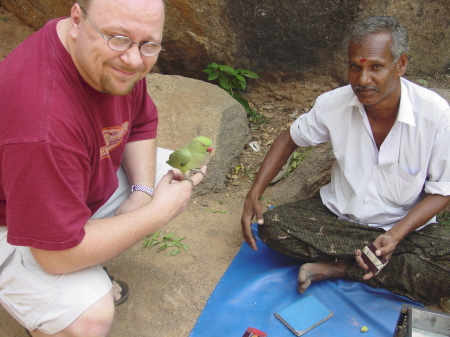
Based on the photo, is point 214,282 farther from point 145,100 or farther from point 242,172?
point 242,172

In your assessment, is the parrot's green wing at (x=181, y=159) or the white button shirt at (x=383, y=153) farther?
the white button shirt at (x=383, y=153)

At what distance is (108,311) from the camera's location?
2.17m

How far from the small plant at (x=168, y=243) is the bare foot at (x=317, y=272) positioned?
98 centimetres

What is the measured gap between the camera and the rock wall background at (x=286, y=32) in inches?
184

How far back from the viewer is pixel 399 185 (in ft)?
9.60

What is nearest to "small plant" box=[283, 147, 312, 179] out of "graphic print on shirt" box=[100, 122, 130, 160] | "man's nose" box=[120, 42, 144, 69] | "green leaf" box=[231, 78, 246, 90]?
"green leaf" box=[231, 78, 246, 90]

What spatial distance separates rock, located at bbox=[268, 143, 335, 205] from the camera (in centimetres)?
399

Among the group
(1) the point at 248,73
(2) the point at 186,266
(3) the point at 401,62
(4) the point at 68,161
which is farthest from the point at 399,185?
(1) the point at 248,73

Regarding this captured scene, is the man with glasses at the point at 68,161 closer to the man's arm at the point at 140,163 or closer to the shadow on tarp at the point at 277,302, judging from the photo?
the man's arm at the point at 140,163

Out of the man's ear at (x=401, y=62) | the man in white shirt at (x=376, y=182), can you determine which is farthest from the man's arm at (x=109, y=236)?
the man's ear at (x=401, y=62)

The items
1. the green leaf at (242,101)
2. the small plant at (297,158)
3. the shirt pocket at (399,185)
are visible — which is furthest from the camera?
the green leaf at (242,101)

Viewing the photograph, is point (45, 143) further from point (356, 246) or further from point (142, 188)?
point (356, 246)

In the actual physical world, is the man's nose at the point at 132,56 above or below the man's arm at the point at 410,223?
above

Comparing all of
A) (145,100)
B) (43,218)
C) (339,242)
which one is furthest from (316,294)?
(43,218)
